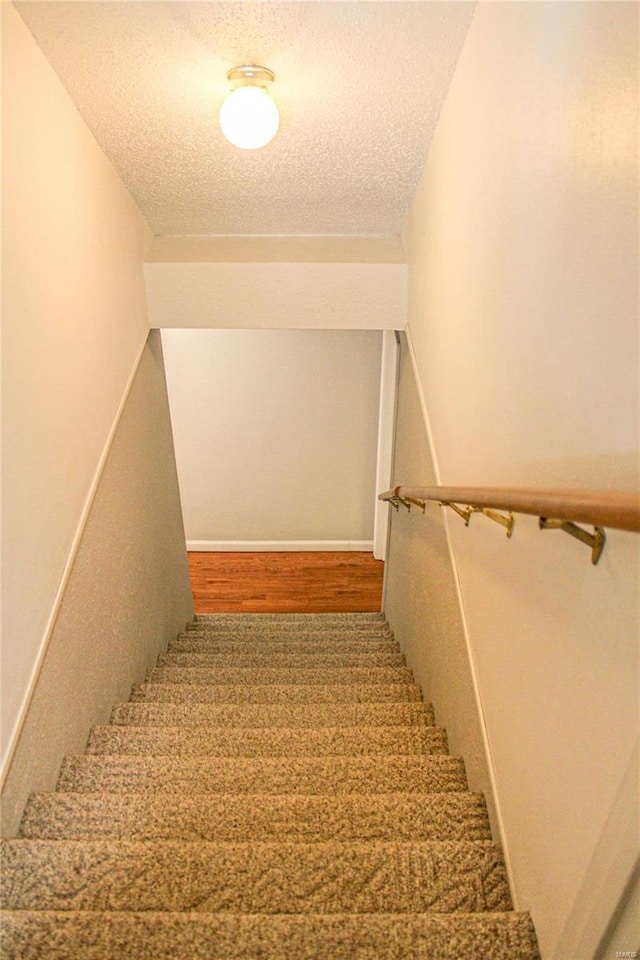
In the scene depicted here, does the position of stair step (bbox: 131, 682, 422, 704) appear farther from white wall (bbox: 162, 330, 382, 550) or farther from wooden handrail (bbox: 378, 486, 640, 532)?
white wall (bbox: 162, 330, 382, 550)

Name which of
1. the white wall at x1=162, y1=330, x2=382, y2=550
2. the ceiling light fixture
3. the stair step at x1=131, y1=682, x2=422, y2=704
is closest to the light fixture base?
the ceiling light fixture

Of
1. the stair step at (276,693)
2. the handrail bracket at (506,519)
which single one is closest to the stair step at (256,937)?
the handrail bracket at (506,519)

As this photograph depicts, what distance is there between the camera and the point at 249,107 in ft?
7.11

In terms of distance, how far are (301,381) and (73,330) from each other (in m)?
3.62

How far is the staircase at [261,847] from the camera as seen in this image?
1.30 m

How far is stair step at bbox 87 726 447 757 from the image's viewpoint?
2203 millimetres

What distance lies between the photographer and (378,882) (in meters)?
1.47

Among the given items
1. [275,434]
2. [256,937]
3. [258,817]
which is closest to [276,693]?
[258,817]

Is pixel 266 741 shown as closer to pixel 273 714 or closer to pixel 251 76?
pixel 273 714

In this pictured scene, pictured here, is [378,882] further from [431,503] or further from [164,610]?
[164,610]

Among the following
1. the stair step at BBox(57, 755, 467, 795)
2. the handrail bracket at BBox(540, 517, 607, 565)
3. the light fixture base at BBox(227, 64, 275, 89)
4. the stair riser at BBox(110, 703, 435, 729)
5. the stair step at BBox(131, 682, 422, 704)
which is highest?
the light fixture base at BBox(227, 64, 275, 89)

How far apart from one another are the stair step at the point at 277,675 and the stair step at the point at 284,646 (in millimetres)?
543

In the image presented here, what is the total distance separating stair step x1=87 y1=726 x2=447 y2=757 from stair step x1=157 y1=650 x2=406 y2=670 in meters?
1.04

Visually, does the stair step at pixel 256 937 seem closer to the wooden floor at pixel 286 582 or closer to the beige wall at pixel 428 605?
the beige wall at pixel 428 605
